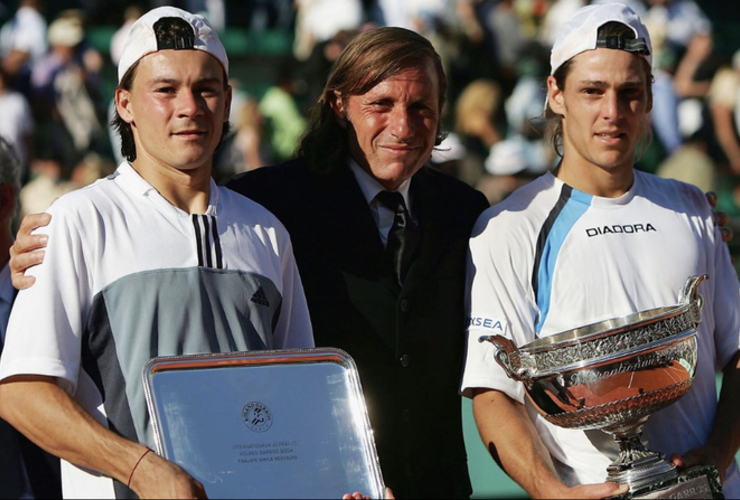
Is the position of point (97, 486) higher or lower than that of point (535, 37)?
lower

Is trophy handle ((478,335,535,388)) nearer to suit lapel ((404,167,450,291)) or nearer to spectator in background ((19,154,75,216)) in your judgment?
suit lapel ((404,167,450,291))

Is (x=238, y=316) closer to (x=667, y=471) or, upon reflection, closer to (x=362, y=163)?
(x=362, y=163)

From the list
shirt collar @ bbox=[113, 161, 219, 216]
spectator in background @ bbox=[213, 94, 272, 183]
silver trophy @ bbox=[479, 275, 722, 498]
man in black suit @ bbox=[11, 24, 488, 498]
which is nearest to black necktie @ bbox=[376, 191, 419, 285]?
man in black suit @ bbox=[11, 24, 488, 498]

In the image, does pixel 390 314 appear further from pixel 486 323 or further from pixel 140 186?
pixel 140 186

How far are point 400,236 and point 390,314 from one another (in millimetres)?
273

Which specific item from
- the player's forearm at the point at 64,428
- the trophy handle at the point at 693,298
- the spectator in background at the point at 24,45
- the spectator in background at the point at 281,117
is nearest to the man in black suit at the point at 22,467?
the player's forearm at the point at 64,428

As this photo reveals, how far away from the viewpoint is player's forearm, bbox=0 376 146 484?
8.65 ft

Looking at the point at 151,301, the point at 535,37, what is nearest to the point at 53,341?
the point at 151,301

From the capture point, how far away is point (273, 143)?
1058cm

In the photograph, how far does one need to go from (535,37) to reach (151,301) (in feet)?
33.5

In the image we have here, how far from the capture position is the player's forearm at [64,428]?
2637mm

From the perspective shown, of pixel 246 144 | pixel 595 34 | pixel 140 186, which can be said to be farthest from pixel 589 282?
pixel 246 144

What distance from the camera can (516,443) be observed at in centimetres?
326

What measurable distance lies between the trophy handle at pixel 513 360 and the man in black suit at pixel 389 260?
511 millimetres
